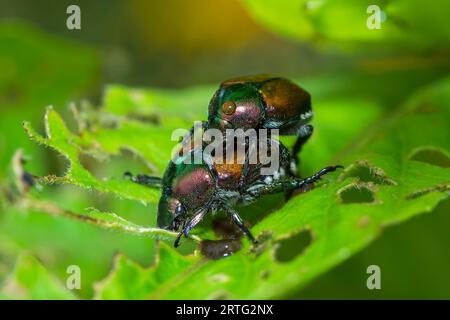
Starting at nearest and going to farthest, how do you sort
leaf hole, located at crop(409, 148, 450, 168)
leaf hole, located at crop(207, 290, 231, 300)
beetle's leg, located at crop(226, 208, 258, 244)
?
leaf hole, located at crop(207, 290, 231, 300) < beetle's leg, located at crop(226, 208, 258, 244) < leaf hole, located at crop(409, 148, 450, 168)

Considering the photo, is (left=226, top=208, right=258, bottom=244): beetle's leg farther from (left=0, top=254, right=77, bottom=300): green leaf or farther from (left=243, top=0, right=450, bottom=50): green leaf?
(left=243, top=0, right=450, bottom=50): green leaf

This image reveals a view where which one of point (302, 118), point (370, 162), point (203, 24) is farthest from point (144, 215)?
point (203, 24)

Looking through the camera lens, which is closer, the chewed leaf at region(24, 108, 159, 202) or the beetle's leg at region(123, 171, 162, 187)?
the chewed leaf at region(24, 108, 159, 202)

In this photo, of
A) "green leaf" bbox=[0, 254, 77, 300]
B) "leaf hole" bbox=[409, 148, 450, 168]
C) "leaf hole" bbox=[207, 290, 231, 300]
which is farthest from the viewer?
"leaf hole" bbox=[409, 148, 450, 168]

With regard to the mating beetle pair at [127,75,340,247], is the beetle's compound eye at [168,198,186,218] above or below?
below

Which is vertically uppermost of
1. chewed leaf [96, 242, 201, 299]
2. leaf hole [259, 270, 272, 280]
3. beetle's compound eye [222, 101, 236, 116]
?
beetle's compound eye [222, 101, 236, 116]

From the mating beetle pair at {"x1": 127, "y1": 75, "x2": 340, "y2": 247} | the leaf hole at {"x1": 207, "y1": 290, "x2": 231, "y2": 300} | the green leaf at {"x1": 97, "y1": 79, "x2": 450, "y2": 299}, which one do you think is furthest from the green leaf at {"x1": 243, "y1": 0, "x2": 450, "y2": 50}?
the leaf hole at {"x1": 207, "y1": 290, "x2": 231, "y2": 300}

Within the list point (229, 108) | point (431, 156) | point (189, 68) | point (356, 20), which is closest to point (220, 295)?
point (229, 108)
